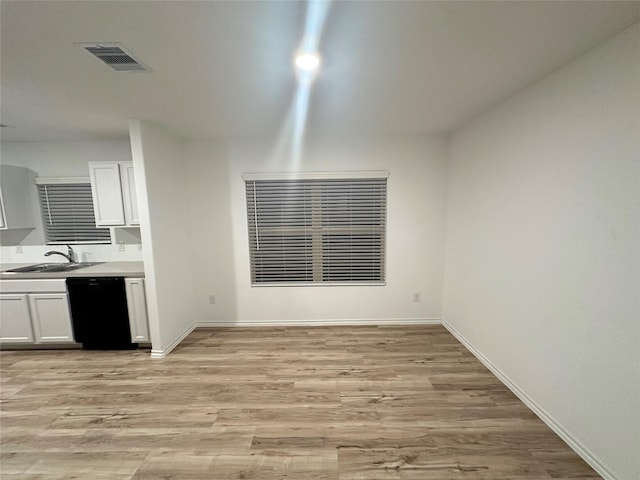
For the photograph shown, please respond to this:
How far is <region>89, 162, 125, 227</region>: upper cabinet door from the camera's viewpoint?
10.6 ft

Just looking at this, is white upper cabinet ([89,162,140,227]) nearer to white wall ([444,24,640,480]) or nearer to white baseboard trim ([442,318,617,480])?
white wall ([444,24,640,480])

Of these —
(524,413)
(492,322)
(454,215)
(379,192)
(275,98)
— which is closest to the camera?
(524,413)

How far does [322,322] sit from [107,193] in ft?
10.4

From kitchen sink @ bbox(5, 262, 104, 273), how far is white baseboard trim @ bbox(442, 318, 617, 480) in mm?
4786

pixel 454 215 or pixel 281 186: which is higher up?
pixel 281 186

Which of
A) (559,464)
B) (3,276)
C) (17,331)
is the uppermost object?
(3,276)

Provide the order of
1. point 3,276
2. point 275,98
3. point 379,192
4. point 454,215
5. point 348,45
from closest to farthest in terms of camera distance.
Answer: point 348,45
point 275,98
point 3,276
point 454,215
point 379,192

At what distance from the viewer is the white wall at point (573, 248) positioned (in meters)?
1.49

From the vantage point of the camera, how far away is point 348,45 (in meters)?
1.54

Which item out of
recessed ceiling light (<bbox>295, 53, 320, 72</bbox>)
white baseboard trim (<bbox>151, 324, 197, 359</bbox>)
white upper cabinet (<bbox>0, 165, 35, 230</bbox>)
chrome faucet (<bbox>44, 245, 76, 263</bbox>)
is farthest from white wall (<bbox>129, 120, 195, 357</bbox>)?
white upper cabinet (<bbox>0, 165, 35, 230</bbox>)

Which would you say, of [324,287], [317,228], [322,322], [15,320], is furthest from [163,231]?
[322,322]

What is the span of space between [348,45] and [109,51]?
54.7 inches

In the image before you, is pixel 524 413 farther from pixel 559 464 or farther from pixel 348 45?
pixel 348 45

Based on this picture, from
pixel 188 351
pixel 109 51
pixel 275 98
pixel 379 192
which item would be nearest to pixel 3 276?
pixel 188 351
